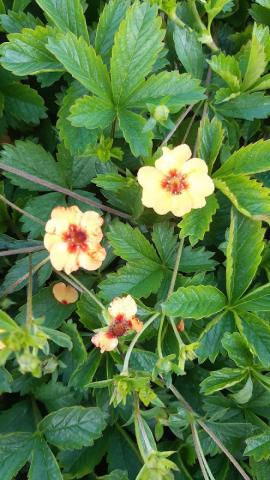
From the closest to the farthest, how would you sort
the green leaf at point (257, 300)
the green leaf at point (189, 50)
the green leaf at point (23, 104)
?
the green leaf at point (257, 300) < the green leaf at point (189, 50) < the green leaf at point (23, 104)

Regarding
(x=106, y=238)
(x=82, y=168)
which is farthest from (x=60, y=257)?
(x=82, y=168)

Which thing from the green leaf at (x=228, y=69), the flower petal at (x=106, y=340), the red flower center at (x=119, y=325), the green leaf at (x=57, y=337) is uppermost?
the green leaf at (x=228, y=69)

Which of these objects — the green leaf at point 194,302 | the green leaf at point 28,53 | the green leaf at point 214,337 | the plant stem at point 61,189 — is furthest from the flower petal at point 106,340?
the green leaf at point 28,53

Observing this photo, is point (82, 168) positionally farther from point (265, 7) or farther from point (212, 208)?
point (265, 7)

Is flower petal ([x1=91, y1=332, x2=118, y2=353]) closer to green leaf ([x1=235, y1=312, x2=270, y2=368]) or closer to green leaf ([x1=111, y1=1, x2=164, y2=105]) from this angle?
green leaf ([x1=235, y1=312, x2=270, y2=368])

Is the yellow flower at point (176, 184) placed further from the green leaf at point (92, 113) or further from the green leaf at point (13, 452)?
the green leaf at point (13, 452)

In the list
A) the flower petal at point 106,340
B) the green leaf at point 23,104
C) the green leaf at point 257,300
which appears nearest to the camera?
the flower petal at point 106,340

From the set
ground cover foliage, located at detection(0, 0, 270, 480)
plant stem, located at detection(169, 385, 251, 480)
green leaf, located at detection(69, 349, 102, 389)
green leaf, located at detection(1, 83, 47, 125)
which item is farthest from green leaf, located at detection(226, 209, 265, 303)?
green leaf, located at detection(1, 83, 47, 125)
